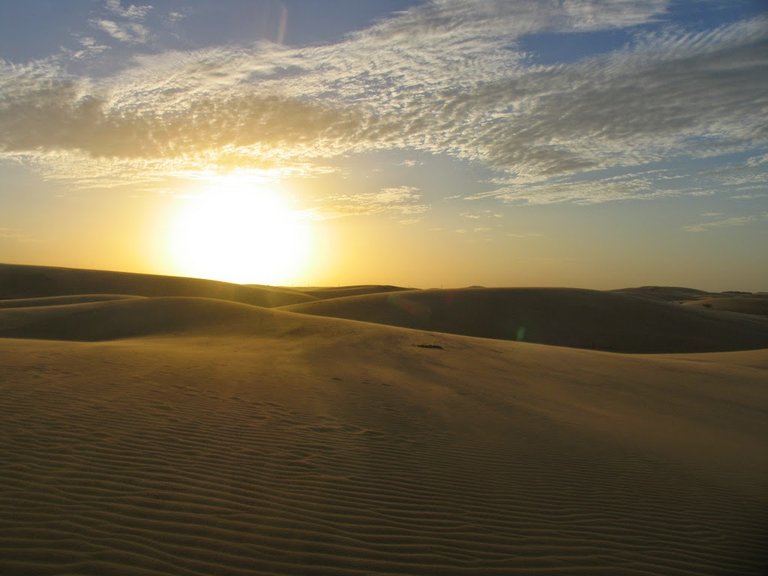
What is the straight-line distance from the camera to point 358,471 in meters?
6.63

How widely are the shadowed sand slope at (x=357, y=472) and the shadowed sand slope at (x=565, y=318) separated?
19.7m

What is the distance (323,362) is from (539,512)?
361 inches

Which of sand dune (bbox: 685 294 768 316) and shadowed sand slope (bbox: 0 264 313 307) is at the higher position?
shadowed sand slope (bbox: 0 264 313 307)

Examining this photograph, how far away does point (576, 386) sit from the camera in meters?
14.3

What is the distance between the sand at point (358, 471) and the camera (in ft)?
15.4

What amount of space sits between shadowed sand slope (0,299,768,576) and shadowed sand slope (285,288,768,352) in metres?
19.7

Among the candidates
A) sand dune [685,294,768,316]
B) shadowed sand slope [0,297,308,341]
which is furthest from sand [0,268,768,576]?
sand dune [685,294,768,316]

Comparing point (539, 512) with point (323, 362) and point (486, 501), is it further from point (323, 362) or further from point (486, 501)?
point (323, 362)

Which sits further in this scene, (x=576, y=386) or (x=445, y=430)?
(x=576, y=386)

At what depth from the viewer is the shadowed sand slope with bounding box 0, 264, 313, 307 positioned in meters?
49.7

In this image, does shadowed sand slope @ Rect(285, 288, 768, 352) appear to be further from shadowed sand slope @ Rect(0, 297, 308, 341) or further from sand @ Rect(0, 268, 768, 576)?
sand @ Rect(0, 268, 768, 576)

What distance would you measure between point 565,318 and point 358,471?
3167 centimetres

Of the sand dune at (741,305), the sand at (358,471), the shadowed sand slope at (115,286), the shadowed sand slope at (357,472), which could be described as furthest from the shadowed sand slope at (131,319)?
the sand dune at (741,305)

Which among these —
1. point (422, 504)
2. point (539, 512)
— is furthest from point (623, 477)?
point (422, 504)
